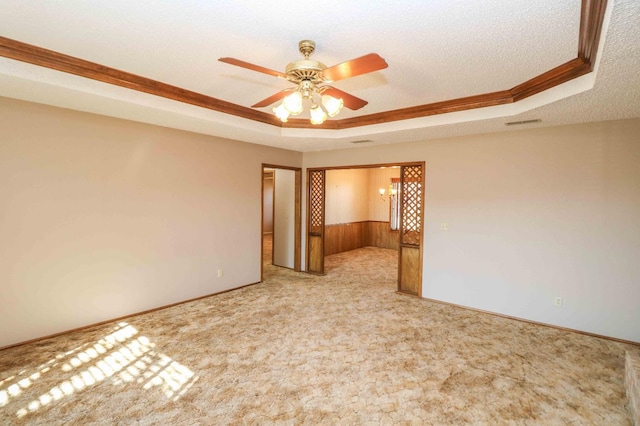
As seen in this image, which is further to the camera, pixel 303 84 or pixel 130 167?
pixel 130 167

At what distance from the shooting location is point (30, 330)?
311cm

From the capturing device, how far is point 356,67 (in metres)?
1.84

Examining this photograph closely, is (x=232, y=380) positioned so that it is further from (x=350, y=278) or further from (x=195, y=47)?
(x=350, y=278)

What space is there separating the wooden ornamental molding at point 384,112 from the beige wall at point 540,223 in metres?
1.01

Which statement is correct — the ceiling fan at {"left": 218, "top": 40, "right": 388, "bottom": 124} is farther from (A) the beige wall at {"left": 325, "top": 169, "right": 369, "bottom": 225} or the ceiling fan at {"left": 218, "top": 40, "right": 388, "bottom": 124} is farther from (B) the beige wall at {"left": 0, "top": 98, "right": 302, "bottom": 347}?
(A) the beige wall at {"left": 325, "top": 169, "right": 369, "bottom": 225}

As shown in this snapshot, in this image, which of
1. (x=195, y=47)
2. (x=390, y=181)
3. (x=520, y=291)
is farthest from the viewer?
(x=390, y=181)

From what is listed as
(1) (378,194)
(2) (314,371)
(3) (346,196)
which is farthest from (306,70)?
(1) (378,194)

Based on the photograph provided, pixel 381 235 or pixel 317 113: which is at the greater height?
pixel 317 113

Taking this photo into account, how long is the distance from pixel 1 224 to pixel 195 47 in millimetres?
2581

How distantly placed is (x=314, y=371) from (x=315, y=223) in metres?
3.74

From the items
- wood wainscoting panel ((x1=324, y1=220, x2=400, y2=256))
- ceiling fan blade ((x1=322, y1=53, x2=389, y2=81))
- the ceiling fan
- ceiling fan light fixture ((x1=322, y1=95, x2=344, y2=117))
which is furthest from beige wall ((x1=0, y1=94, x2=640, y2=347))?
wood wainscoting panel ((x1=324, y1=220, x2=400, y2=256))

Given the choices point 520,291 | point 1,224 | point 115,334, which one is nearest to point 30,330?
point 115,334

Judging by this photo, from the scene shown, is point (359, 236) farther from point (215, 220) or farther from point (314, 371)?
point (314, 371)

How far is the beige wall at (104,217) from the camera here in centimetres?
301
